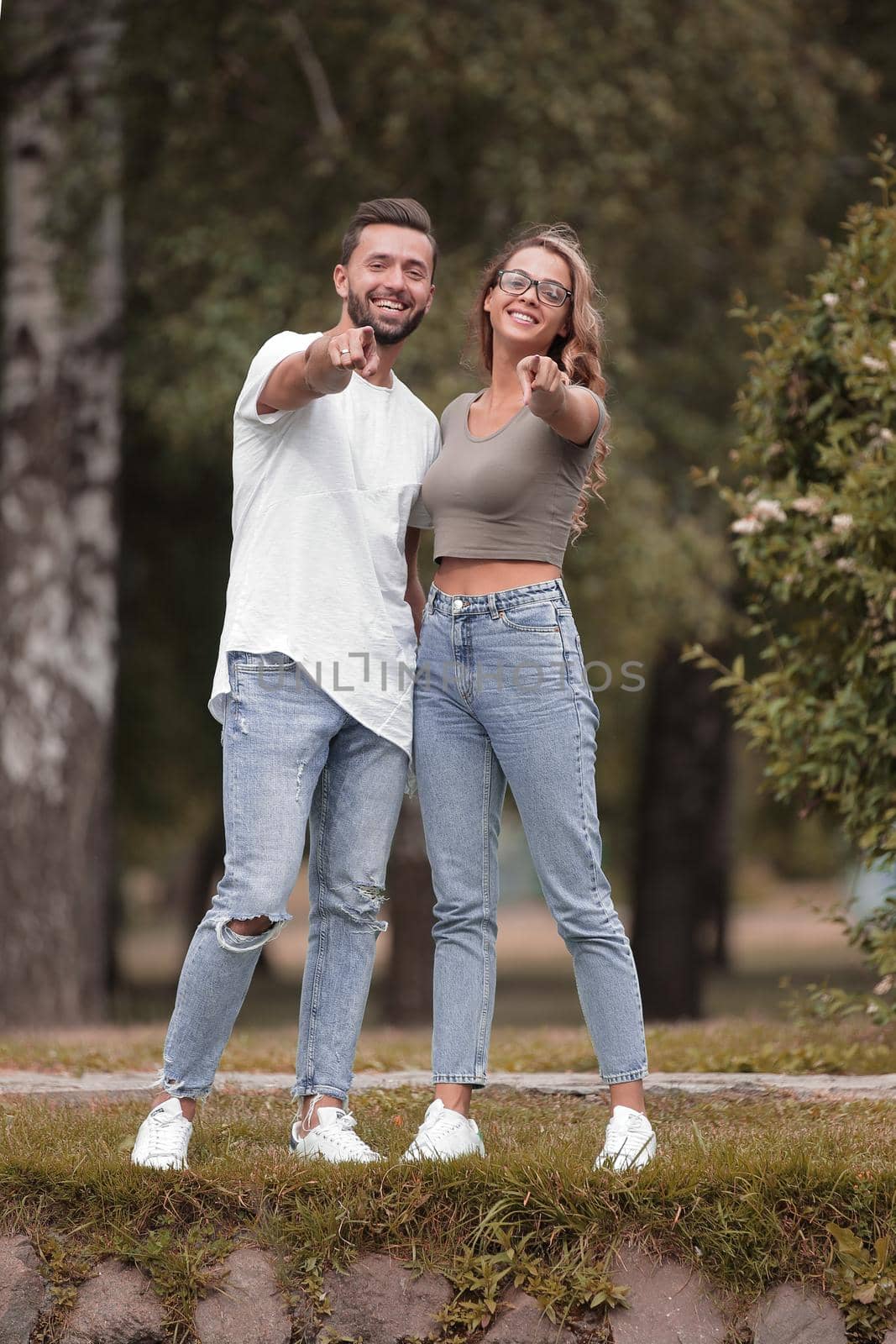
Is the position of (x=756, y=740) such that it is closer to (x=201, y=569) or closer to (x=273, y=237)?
(x=273, y=237)

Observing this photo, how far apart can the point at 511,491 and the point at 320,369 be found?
561 mm

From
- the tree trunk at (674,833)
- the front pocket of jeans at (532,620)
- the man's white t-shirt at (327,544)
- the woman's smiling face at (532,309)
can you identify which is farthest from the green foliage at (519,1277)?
the tree trunk at (674,833)

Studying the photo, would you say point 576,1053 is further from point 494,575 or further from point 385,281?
point 385,281

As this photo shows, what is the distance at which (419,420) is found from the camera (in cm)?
406

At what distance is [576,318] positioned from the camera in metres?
3.91

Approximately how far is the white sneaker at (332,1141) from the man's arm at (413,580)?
49.0 inches

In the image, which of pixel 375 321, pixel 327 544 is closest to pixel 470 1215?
pixel 327 544

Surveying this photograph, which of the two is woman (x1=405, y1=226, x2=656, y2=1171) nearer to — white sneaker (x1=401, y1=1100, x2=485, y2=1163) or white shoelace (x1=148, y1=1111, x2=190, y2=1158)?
white sneaker (x1=401, y1=1100, x2=485, y2=1163)

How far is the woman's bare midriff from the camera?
12.7ft

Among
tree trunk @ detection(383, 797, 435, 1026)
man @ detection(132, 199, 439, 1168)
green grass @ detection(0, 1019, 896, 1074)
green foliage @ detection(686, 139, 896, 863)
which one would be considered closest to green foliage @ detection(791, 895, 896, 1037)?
green grass @ detection(0, 1019, 896, 1074)

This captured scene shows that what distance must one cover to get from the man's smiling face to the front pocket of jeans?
728 millimetres

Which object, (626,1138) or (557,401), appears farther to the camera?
Answer: (626,1138)

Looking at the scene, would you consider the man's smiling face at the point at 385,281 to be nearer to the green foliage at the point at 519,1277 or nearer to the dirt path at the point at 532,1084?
the green foliage at the point at 519,1277

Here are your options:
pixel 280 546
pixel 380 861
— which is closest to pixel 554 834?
pixel 380 861
